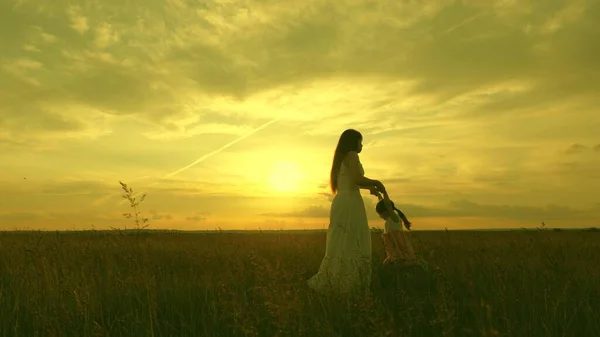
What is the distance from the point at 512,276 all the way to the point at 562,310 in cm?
124

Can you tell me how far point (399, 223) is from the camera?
26.9 feet

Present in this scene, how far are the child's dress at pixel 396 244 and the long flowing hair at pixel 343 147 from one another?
1602 mm

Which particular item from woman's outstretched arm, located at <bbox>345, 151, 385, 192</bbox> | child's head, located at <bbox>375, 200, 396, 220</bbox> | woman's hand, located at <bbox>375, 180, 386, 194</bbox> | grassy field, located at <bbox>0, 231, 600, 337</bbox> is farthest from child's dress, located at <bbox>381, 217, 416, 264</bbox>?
woman's outstretched arm, located at <bbox>345, 151, 385, 192</bbox>

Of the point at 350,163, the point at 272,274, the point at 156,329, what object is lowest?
the point at 156,329

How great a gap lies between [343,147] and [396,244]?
2.05 m

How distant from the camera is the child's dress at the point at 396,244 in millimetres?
7793

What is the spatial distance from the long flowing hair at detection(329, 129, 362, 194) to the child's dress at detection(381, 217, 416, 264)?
1602 mm

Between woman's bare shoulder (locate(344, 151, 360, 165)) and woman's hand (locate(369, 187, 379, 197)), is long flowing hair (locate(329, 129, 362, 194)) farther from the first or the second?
woman's hand (locate(369, 187, 379, 197))

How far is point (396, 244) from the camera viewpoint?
7.97m

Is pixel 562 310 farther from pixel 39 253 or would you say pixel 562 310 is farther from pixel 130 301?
pixel 39 253

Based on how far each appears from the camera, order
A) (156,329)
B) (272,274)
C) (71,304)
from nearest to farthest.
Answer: (272,274), (156,329), (71,304)

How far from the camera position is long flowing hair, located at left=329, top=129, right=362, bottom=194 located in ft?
22.7

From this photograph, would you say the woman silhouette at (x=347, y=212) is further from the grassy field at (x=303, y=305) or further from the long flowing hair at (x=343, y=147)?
the grassy field at (x=303, y=305)

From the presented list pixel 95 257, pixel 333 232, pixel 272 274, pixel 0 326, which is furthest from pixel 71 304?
pixel 95 257
